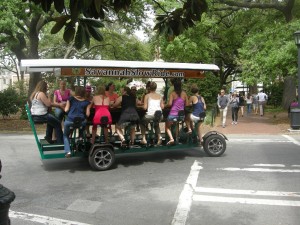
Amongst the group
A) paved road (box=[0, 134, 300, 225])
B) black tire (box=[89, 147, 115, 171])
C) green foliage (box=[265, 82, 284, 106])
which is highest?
green foliage (box=[265, 82, 284, 106])

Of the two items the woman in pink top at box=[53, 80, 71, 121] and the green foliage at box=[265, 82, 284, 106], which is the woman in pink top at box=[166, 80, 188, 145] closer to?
the woman in pink top at box=[53, 80, 71, 121]

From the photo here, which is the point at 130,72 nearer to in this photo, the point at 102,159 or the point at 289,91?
the point at 102,159

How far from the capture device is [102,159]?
804cm

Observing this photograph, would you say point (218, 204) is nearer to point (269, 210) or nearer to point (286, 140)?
point (269, 210)

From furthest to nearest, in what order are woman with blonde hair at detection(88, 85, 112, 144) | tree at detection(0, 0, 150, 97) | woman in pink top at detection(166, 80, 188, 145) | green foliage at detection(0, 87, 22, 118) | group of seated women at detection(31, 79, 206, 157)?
green foliage at detection(0, 87, 22, 118) → woman in pink top at detection(166, 80, 188, 145) → woman with blonde hair at detection(88, 85, 112, 144) → group of seated women at detection(31, 79, 206, 157) → tree at detection(0, 0, 150, 97)

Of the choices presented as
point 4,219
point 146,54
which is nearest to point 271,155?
point 4,219

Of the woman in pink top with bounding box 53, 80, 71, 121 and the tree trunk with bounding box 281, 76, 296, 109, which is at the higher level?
the tree trunk with bounding box 281, 76, 296, 109

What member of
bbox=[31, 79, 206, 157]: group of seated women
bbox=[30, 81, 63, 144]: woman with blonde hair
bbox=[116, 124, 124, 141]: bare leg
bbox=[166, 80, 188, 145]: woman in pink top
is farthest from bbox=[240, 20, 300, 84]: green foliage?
bbox=[30, 81, 63, 144]: woman with blonde hair

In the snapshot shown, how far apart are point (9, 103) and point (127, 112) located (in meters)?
15.3

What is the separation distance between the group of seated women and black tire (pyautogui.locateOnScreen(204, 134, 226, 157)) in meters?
0.37

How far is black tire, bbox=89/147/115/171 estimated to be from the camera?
792 centimetres

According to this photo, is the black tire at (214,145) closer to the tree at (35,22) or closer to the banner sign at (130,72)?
the banner sign at (130,72)

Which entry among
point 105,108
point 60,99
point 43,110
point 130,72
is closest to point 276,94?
point 130,72

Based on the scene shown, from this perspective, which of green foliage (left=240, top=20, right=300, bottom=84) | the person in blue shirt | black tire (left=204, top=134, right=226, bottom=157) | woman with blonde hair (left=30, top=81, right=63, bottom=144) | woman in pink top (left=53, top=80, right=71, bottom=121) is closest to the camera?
the person in blue shirt
